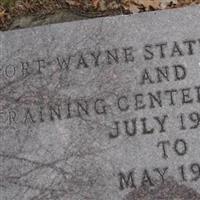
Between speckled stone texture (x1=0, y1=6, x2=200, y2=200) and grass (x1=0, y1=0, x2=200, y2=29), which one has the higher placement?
grass (x1=0, y1=0, x2=200, y2=29)

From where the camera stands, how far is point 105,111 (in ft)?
9.73

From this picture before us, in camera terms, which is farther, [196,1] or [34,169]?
[196,1]

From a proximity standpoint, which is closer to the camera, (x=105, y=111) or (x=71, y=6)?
(x=105, y=111)

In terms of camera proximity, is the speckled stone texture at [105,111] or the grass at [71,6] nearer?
the speckled stone texture at [105,111]

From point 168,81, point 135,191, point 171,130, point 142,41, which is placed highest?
point 142,41

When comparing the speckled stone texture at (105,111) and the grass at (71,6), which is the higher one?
the grass at (71,6)

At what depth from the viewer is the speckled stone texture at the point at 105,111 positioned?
2.88 metres

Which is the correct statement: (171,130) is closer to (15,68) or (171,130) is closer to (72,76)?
(72,76)

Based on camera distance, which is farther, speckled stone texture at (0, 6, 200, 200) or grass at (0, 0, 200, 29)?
grass at (0, 0, 200, 29)

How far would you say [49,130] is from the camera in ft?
9.82

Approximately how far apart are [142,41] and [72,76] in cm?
38

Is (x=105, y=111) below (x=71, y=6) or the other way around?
below

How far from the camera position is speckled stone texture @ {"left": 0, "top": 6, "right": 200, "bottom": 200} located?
2875mm

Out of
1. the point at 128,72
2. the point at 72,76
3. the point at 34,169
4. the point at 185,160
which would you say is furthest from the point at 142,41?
the point at 34,169
